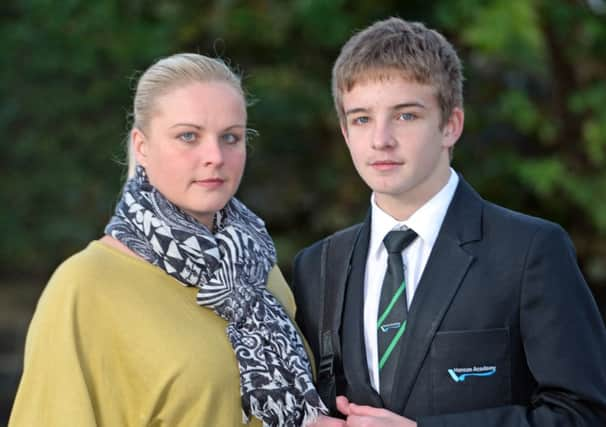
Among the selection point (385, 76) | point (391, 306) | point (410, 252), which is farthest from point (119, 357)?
point (385, 76)

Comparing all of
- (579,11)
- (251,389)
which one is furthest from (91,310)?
(579,11)

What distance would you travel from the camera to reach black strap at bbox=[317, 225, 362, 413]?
292 centimetres

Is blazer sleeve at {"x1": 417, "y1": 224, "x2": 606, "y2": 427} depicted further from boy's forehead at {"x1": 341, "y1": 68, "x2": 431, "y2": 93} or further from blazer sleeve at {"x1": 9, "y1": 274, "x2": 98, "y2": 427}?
blazer sleeve at {"x1": 9, "y1": 274, "x2": 98, "y2": 427}

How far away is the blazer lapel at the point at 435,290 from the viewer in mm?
2719

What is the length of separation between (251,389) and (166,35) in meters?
5.35

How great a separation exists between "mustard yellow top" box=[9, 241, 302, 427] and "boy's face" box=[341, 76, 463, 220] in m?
0.69

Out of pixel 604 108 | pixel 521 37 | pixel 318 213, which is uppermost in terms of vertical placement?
pixel 521 37

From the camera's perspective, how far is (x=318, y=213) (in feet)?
27.3

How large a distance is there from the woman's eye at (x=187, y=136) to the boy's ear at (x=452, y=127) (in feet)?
2.48

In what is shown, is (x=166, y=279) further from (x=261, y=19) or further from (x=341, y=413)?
(x=261, y=19)

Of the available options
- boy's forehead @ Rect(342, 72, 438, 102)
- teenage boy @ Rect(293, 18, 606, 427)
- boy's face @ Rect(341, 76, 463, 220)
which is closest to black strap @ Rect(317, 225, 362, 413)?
teenage boy @ Rect(293, 18, 606, 427)

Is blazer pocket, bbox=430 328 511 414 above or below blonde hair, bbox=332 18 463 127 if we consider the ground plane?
below

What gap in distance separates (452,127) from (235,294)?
0.83m

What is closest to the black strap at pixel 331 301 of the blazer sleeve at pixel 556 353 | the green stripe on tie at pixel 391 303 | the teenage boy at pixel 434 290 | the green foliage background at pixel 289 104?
the teenage boy at pixel 434 290
